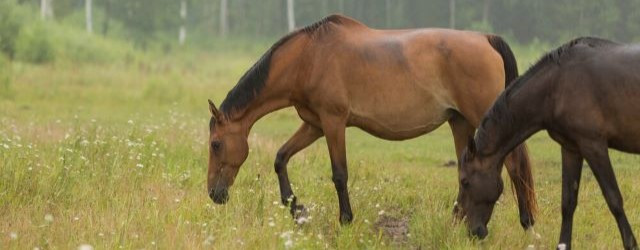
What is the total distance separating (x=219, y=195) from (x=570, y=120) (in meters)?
3.08

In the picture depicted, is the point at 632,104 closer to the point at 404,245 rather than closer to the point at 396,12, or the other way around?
the point at 404,245

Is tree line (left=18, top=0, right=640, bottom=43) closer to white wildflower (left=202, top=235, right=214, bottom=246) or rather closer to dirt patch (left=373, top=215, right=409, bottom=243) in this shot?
dirt patch (left=373, top=215, right=409, bottom=243)

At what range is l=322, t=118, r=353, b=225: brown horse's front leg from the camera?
7.04 m

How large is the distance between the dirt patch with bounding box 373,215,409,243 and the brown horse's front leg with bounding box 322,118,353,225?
31 centimetres

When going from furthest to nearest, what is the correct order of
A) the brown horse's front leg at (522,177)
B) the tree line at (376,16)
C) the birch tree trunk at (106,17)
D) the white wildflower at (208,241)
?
the birch tree trunk at (106,17)
the tree line at (376,16)
the brown horse's front leg at (522,177)
the white wildflower at (208,241)

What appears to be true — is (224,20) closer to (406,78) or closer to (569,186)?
(406,78)

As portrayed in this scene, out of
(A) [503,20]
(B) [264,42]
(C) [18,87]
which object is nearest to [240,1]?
(B) [264,42]

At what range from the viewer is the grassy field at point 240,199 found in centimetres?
574

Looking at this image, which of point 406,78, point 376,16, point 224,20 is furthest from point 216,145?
point 224,20

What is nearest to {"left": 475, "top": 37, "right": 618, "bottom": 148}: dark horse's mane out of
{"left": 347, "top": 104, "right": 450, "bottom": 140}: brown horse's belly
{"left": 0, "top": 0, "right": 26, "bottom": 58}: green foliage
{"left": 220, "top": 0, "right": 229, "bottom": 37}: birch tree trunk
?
{"left": 347, "top": 104, "right": 450, "bottom": 140}: brown horse's belly

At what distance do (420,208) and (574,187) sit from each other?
1.74 metres

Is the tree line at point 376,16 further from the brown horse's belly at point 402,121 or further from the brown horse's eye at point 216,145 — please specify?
the brown horse's belly at point 402,121

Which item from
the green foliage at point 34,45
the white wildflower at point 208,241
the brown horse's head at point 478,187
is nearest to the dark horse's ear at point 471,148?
the brown horse's head at point 478,187

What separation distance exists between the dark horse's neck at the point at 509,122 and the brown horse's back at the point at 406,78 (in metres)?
0.95
